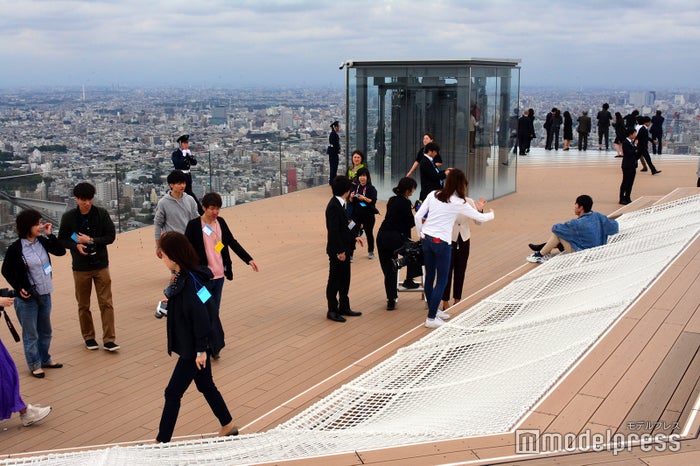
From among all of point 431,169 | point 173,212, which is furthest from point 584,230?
point 173,212

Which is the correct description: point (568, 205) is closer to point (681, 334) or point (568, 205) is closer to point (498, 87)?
point (498, 87)

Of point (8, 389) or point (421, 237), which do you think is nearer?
point (8, 389)

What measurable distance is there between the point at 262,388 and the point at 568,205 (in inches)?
475

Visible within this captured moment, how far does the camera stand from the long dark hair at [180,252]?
5.38m

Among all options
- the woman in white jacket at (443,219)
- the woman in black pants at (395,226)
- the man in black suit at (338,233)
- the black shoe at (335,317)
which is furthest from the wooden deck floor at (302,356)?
the woman in black pants at (395,226)

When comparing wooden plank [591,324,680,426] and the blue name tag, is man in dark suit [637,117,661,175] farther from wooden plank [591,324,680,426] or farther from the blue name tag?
the blue name tag

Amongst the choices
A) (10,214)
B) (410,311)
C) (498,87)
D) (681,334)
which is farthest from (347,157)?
(681,334)

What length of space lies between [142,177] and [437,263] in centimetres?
847

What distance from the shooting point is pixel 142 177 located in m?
15.1

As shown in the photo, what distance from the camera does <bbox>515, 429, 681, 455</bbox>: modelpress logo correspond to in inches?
158

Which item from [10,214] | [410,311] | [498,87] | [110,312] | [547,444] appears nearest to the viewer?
[547,444]

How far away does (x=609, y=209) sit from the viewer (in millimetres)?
16719

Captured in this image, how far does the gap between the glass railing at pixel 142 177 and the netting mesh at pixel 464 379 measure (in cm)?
839

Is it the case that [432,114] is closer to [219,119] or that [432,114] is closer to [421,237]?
[421,237]
